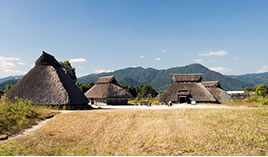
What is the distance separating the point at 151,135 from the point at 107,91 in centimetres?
2695

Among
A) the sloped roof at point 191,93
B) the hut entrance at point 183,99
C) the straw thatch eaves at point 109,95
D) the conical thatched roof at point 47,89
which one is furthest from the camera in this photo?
the straw thatch eaves at point 109,95

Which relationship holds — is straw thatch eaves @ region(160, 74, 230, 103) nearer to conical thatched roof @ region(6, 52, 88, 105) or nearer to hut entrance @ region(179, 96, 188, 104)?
hut entrance @ region(179, 96, 188, 104)

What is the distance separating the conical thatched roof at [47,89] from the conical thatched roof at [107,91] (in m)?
10.8

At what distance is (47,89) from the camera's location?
25469 mm

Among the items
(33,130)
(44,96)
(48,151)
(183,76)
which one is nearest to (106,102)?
(44,96)

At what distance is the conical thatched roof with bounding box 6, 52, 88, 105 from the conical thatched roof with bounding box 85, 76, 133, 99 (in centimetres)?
1075

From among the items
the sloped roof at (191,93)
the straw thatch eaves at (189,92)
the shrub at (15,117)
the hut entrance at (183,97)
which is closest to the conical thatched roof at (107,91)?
the sloped roof at (191,93)

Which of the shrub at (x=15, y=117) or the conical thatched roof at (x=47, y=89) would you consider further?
the conical thatched roof at (x=47, y=89)

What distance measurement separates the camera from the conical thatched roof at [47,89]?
24344mm

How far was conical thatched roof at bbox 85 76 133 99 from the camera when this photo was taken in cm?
3781

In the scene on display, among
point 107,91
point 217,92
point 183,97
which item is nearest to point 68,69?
point 107,91

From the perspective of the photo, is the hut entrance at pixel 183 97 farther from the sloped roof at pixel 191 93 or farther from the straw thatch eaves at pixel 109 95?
the straw thatch eaves at pixel 109 95

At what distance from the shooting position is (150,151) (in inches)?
408

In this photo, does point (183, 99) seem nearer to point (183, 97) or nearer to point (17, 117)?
point (183, 97)
